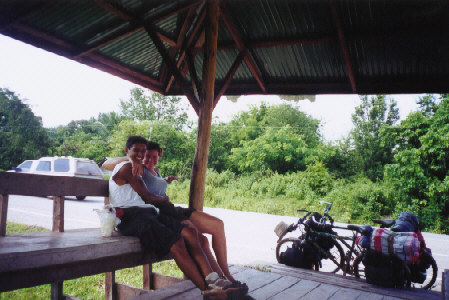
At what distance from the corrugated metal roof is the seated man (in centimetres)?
173

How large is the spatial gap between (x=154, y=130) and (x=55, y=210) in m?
24.1

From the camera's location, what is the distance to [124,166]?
273cm

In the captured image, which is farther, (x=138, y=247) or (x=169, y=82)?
(x=169, y=82)

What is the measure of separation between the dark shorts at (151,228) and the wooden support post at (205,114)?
1.14 meters

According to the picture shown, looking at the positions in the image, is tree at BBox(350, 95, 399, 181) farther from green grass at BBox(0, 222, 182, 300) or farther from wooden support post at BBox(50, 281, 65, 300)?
wooden support post at BBox(50, 281, 65, 300)

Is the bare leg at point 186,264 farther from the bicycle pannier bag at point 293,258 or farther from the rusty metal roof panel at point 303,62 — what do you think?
the rusty metal roof panel at point 303,62

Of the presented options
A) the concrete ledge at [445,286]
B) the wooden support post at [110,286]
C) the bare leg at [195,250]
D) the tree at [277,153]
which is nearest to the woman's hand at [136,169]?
the bare leg at [195,250]

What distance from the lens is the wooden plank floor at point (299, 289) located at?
8.98 ft

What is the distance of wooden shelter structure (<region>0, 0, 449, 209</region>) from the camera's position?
12.0 feet

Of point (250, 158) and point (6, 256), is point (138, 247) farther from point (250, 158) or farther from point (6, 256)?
point (250, 158)

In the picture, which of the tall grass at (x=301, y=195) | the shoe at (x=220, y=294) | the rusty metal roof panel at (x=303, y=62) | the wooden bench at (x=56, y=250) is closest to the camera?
the wooden bench at (x=56, y=250)

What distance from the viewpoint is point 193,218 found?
10.1ft

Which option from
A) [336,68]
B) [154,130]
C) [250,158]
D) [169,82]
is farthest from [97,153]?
[336,68]

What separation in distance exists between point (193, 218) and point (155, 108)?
31223mm
